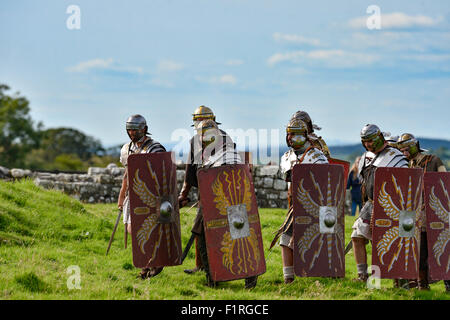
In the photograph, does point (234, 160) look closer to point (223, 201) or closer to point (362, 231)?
point (223, 201)

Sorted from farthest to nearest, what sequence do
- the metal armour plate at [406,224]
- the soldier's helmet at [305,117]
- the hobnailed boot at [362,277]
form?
1. the soldier's helmet at [305,117]
2. the hobnailed boot at [362,277]
3. the metal armour plate at [406,224]

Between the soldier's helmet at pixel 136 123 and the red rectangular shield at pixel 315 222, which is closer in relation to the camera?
the red rectangular shield at pixel 315 222

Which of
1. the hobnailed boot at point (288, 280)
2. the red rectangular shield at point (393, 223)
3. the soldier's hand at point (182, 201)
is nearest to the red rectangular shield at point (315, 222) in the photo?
the red rectangular shield at point (393, 223)

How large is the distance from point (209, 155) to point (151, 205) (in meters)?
0.79

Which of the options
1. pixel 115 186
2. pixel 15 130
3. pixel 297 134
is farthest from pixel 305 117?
pixel 15 130

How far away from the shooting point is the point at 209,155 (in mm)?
6465

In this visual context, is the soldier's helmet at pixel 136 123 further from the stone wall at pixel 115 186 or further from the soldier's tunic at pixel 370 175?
the stone wall at pixel 115 186

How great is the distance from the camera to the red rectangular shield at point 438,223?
654 centimetres

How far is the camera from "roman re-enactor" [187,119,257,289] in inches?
251

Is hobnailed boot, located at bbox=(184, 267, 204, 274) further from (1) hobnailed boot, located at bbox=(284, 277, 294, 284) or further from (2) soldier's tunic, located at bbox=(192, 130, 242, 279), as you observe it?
(1) hobnailed boot, located at bbox=(284, 277, 294, 284)

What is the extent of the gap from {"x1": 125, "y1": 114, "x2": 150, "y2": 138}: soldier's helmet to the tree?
37.9 m

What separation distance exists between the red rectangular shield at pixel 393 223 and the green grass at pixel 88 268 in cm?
32

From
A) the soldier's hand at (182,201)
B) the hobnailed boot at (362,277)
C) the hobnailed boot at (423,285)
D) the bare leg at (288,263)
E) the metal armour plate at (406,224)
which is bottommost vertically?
the hobnailed boot at (423,285)
